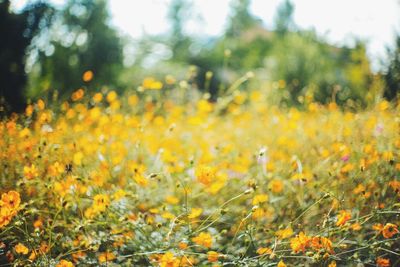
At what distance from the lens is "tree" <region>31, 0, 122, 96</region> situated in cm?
835

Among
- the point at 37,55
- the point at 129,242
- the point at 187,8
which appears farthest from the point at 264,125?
the point at 187,8

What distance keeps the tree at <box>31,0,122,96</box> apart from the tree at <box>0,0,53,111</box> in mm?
4002

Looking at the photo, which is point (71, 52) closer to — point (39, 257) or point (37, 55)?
point (37, 55)

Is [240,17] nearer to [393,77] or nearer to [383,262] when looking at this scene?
[393,77]

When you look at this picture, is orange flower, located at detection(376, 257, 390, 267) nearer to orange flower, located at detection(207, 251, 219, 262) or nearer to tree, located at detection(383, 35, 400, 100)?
orange flower, located at detection(207, 251, 219, 262)

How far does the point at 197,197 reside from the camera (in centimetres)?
235

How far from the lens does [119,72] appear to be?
10.0 metres

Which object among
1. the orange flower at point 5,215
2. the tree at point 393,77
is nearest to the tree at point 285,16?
the tree at point 393,77

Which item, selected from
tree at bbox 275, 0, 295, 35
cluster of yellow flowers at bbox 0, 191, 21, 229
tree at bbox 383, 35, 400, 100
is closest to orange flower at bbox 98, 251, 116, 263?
cluster of yellow flowers at bbox 0, 191, 21, 229

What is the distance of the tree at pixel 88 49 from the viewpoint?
27.4 feet

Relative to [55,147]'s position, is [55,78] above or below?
below

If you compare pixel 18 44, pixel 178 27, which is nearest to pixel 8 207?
pixel 18 44

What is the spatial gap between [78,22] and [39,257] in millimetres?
8820

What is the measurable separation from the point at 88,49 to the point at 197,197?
8398 mm
